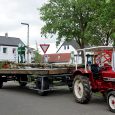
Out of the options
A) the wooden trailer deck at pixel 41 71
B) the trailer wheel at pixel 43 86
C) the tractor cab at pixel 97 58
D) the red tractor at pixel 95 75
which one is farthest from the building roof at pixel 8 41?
the red tractor at pixel 95 75

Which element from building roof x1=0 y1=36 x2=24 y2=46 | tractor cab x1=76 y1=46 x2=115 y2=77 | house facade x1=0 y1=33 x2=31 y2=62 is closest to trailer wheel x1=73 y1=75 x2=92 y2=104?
tractor cab x1=76 y1=46 x2=115 y2=77

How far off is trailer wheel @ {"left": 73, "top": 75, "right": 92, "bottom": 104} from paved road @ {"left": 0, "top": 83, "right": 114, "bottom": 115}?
24cm

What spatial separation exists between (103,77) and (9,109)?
357 centimetres

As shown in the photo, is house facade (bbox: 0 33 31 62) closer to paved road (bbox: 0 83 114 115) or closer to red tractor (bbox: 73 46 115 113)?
paved road (bbox: 0 83 114 115)

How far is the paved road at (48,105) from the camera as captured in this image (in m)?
13.1

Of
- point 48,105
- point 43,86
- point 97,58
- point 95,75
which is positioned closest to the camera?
point 48,105

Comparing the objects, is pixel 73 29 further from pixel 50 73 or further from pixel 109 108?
pixel 109 108

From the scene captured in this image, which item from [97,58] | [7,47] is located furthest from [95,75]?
[7,47]

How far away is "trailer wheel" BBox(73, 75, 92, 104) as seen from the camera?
14633 millimetres

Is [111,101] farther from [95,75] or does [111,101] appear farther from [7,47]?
[7,47]

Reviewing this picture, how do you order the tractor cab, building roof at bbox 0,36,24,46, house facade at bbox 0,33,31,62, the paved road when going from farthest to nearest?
building roof at bbox 0,36,24,46 < house facade at bbox 0,33,31,62 < the tractor cab < the paved road

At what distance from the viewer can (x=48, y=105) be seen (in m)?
14.7

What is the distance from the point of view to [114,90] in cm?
1328

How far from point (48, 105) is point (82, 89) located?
1404 millimetres
